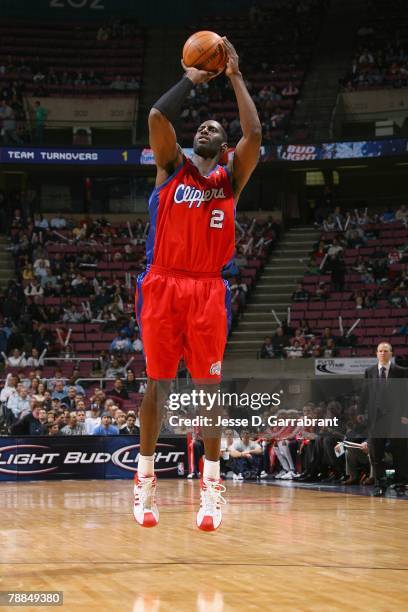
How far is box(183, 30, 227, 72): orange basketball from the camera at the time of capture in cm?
628

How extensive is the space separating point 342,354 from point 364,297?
2.86 m

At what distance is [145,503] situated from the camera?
6.62 m

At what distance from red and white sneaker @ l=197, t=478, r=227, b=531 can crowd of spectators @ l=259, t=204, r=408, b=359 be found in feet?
50.7

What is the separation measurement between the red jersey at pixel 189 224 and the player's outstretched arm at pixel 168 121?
87mm

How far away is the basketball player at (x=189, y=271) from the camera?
255 inches

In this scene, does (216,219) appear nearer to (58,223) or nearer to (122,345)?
(122,345)

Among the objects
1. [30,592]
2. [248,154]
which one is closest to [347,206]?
[248,154]

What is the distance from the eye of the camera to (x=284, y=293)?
27.0m

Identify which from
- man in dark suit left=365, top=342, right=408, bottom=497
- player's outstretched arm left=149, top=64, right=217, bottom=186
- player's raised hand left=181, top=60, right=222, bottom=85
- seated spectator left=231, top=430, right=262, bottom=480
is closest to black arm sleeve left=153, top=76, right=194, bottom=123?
player's outstretched arm left=149, top=64, right=217, bottom=186

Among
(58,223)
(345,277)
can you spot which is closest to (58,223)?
(58,223)

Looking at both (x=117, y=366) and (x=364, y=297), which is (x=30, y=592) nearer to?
A: (x=117, y=366)

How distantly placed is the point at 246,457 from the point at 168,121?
37.5ft

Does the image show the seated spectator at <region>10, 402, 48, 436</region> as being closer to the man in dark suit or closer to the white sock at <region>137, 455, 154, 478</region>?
the man in dark suit

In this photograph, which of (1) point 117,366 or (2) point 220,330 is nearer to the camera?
(2) point 220,330
